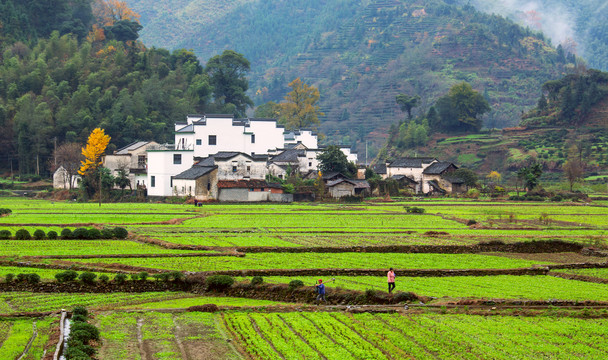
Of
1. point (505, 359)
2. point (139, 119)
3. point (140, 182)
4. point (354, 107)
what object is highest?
point (354, 107)

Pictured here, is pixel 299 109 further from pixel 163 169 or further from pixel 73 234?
pixel 73 234

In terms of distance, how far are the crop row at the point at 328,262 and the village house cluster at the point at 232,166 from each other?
39.2 m

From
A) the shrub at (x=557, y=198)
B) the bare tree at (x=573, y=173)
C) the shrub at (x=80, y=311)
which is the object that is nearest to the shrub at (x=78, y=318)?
the shrub at (x=80, y=311)

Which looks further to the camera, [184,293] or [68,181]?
[68,181]

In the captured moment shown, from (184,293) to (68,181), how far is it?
6018 cm

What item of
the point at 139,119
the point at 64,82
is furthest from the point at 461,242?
the point at 64,82

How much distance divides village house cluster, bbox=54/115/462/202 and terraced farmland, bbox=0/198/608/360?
25185 millimetres

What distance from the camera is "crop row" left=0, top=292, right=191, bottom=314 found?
74.8 feet

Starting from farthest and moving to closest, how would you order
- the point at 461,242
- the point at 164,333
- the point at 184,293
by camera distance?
the point at 461,242
the point at 184,293
the point at 164,333

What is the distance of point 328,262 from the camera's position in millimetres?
32562

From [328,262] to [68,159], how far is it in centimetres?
5815

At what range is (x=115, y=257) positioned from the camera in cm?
3269

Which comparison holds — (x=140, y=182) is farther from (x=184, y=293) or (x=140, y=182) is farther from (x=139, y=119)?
(x=184, y=293)

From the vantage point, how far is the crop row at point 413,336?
18.3 meters
